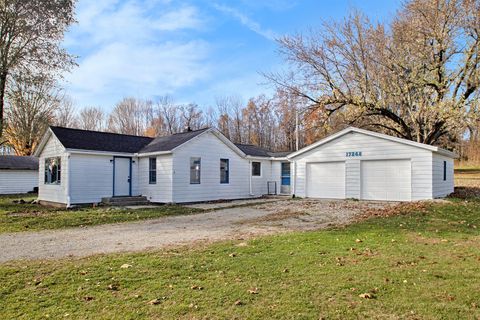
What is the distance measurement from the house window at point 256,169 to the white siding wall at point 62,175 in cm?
1133

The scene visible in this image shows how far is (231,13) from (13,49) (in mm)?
12906

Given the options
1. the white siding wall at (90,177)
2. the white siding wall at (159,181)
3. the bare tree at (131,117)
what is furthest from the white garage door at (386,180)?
the bare tree at (131,117)

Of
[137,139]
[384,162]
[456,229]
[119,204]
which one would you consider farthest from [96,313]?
[137,139]

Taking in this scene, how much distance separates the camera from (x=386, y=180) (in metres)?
17.6

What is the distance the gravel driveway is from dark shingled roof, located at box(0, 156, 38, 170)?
2357 cm

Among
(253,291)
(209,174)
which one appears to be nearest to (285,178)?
(209,174)

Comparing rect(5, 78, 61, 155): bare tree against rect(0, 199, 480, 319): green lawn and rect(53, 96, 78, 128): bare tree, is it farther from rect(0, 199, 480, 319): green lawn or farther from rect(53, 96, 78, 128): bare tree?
rect(0, 199, 480, 319): green lawn

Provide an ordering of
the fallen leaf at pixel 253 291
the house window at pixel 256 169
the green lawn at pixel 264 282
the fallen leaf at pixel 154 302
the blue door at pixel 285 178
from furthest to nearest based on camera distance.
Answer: the blue door at pixel 285 178 < the house window at pixel 256 169 < the fallen leaf at pixel 253 291 < the fallen leaf at pixel 154 302 < the green lawn at pixel 264 282

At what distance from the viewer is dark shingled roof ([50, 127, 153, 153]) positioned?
1742cm

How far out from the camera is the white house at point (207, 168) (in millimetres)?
16969

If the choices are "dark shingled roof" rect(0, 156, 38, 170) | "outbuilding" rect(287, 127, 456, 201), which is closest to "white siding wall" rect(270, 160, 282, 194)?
"outbuilding" rect(287, 127, 456, 201)

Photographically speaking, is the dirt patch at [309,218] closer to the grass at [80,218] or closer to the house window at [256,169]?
the grass at [80,218]

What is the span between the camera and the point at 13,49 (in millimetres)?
19547

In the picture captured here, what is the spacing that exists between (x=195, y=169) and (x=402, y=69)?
13.5 metres
